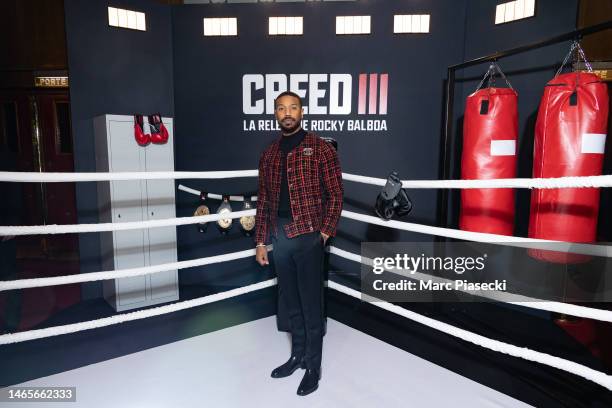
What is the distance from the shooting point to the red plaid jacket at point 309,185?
1867 mm

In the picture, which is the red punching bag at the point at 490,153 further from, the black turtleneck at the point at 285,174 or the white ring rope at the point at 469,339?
the black turtleneck at the point at 285,174

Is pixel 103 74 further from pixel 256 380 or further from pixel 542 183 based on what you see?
pixel 542 183

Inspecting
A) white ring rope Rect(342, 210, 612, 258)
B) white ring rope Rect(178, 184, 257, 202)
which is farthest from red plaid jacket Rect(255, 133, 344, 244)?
white ring rope Rect(178, 184, 257, 202)

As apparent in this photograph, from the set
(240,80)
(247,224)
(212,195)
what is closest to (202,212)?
(212,195)

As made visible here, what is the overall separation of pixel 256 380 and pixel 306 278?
615mm

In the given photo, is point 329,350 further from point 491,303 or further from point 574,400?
point 491,303

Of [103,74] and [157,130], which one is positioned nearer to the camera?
[157,130]

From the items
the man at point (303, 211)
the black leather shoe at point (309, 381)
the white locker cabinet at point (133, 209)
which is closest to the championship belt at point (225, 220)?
the white locker cabinet at point (133, 209)

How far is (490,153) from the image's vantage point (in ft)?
8.21

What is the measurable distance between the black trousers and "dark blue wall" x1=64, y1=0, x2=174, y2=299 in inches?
106

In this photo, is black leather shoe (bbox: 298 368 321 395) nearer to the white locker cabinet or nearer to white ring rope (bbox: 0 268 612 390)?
white ring rope (bbox: 0 268 612 390)

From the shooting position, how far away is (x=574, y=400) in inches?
67.1

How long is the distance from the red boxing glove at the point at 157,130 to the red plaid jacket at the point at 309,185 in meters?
1.98

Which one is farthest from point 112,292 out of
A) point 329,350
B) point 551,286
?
point 551,286
